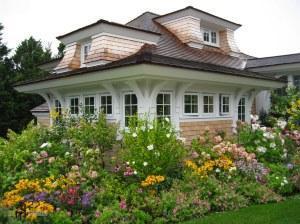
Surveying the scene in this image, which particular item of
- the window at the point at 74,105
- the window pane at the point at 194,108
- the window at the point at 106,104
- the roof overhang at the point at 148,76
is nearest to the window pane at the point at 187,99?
the window pane at the point at 194,108

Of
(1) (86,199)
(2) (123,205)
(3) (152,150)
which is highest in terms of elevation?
(3) (152,150)

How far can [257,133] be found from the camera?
35.5 feet

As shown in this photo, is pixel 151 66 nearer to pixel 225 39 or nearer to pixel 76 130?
pixel 76 130

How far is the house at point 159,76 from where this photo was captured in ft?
32.1

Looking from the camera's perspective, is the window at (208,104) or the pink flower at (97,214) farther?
the window at (208,104)

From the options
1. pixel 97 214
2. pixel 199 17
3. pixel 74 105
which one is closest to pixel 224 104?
pixel 199 17

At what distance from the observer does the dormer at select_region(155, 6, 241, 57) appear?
598 inches

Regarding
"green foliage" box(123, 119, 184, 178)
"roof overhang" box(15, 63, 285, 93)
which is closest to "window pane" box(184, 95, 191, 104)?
"roof overhang" box(15, 63, 285, 93)

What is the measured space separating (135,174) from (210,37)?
1055 cm

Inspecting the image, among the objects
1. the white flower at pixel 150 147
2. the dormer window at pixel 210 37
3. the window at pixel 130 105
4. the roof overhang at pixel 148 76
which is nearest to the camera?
the white flower at pixel 150 147

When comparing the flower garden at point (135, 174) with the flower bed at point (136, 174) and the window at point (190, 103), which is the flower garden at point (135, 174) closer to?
the flower bed at point (136, 174)

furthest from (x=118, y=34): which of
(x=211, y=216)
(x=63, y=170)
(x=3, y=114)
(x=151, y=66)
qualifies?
(x=3, y=114)

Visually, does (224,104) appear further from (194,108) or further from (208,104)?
(194,108)

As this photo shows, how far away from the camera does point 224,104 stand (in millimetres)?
13055
